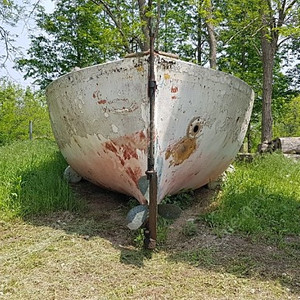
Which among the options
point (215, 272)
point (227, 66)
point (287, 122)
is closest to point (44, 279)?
point (215, 272)

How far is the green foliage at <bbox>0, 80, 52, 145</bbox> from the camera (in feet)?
43.7

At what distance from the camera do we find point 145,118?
273 cm

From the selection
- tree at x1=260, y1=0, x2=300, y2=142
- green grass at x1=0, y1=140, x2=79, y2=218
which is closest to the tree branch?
tree at x1=260, y1=0, x2=300, y2=142

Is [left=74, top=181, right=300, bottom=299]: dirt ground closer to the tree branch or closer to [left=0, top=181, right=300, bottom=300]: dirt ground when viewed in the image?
[left=0, top=181, right=300, bottom=300]: dirt ground

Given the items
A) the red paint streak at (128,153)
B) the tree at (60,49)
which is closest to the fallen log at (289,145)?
the red paint streak at (128,153)

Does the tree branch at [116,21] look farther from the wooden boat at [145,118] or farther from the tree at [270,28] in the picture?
the wooden boat at [145,118]

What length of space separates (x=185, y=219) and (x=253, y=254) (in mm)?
881

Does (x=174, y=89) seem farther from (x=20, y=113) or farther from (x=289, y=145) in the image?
(x=20, y=113)

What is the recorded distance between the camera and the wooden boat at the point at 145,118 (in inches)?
108

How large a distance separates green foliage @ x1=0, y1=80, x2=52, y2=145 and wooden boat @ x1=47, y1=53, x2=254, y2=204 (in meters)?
10.2

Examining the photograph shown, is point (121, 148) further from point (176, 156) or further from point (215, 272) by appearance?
point (215, 272)

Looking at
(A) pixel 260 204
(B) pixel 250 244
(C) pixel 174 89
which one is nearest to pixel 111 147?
(C) pixel 174 89

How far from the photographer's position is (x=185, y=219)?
325 centimetres

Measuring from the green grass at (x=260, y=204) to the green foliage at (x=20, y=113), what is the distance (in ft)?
33.2
